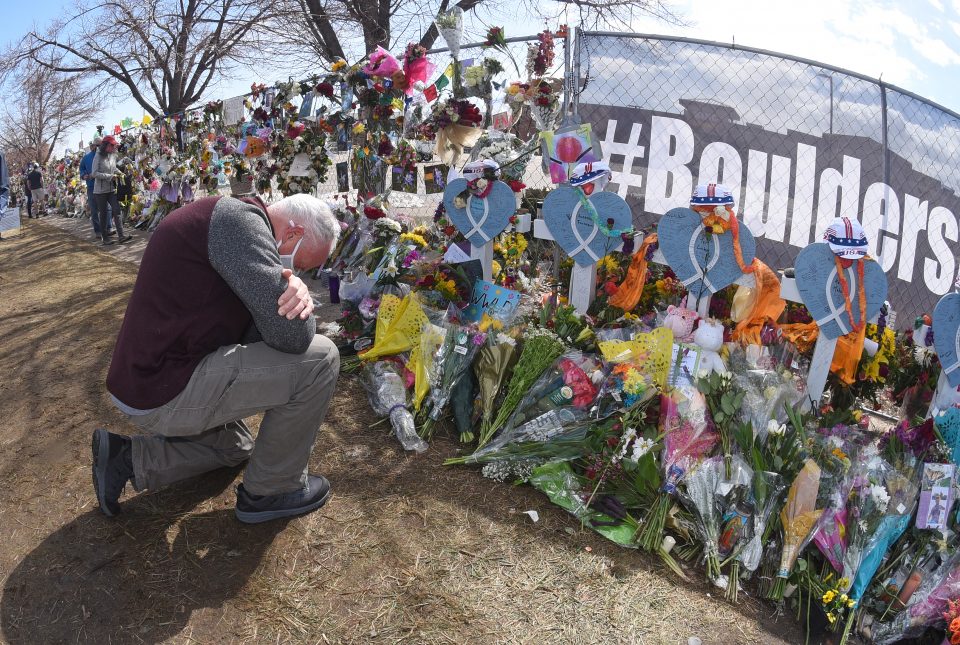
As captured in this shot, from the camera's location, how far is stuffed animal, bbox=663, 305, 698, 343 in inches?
130

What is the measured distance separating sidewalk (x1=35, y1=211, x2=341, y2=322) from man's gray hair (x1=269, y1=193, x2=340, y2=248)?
9.21 ft

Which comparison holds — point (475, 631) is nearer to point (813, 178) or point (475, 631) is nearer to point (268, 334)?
point (268, 334)

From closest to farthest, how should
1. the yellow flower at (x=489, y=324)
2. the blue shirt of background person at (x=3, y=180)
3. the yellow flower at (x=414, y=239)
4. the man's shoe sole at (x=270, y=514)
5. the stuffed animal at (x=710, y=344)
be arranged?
the man's shoe sole at (x=270, y=514) < the stuffed animal at (x=710, y=344) < the yellow flower at (x=489, y=324) < the yellow flower at (x=414, y=239) < the blue shirt of background person at (x=3, y=180)

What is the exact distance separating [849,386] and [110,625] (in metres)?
3.58

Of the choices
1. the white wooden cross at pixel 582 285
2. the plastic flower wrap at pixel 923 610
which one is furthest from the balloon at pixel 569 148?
the plastic flower wrap at pixel 923 610

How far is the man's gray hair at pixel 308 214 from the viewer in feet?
7.45

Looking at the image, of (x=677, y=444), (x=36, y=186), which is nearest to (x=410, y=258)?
(x=677, y=444)

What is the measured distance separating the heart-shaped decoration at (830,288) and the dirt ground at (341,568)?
1.46 metres

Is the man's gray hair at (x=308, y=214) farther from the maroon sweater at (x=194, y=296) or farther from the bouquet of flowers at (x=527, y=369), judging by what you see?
the bouquet of flowers at (x=527, y=369)

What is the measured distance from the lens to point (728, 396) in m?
2.65

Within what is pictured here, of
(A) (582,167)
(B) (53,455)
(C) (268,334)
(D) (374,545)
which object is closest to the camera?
(C) (268,334)

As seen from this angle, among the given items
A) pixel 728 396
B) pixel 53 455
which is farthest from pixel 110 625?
pixel 728 396

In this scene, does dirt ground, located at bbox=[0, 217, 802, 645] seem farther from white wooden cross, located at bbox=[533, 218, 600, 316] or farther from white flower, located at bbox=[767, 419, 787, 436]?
white wooden cross, located at bbox=[533, 218, 600, 316]

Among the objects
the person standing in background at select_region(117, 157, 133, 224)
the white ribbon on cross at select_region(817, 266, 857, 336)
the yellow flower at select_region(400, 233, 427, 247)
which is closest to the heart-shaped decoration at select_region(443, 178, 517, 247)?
the yellow flower at select_region(400, 233, 427, 247)
